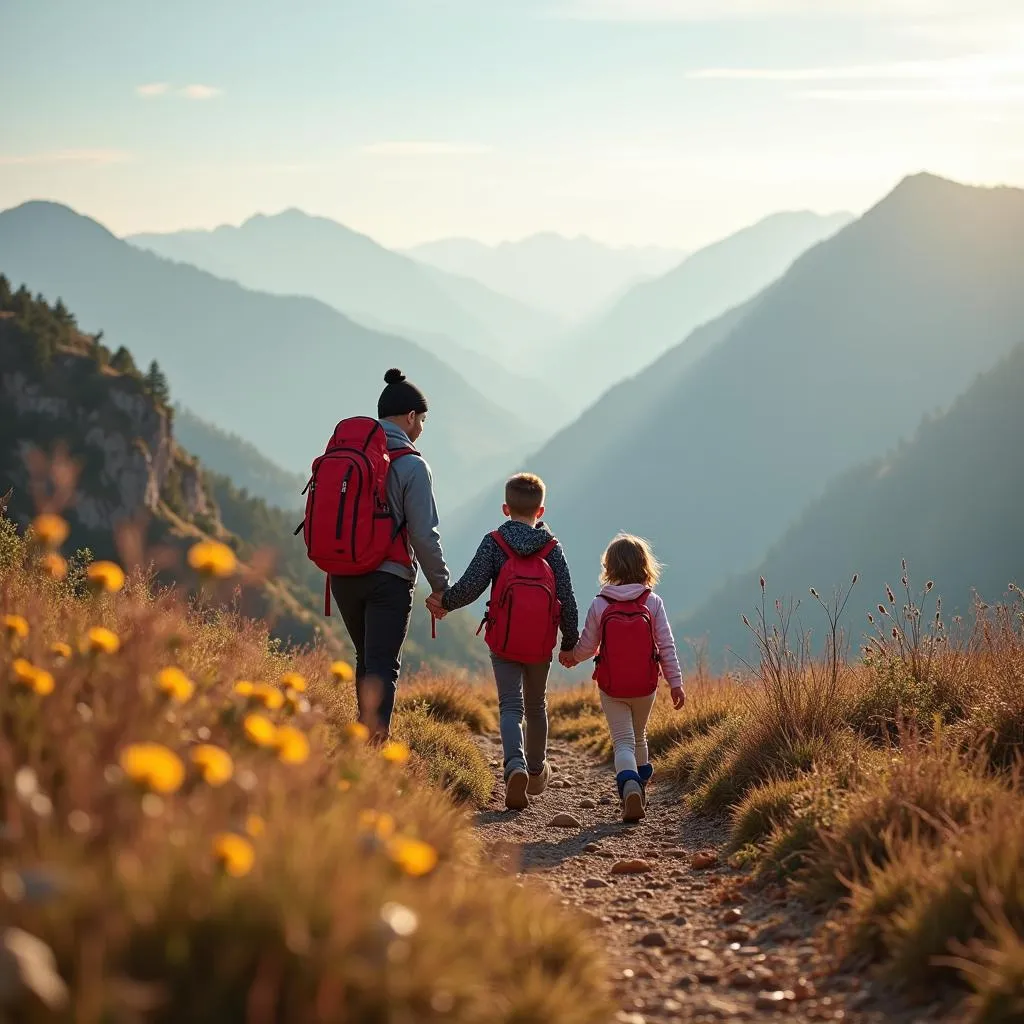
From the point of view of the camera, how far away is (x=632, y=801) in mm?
7172

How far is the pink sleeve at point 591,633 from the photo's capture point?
7457 millimetres

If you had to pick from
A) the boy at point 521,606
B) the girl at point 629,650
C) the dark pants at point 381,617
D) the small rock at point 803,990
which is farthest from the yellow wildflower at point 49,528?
the girl at point 629,650

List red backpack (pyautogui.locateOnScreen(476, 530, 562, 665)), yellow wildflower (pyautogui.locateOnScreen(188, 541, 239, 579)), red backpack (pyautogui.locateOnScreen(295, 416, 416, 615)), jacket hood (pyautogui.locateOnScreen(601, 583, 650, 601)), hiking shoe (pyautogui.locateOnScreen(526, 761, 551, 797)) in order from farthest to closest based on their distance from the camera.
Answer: hiking shoe (pyautogui.locateOnScreen(526, 761, 551, 797)) → jacket hood (pyautogui.locateOnScreen(601, 583, 650, 601)) → red backpack (pyautogui.locateOnScreen(476, 530, 562, 665)) → red backpack (pyautogui.locateOnScreen(295, 416, 416, 615)) → yellow wildflower (pyautogui.locateOnScreen(188, 541, 239, 579))

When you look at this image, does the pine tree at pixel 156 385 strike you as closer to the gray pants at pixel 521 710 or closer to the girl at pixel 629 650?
the gray pants at pixel 521 710

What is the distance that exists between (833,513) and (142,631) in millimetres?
201658

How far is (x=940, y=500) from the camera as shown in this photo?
181 meters

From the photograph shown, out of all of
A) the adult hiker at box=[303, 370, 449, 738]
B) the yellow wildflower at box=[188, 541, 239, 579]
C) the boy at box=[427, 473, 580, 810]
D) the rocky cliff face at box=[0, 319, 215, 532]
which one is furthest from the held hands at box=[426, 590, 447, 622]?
the rocky cliff face at box=[0, 319, 215, 532]

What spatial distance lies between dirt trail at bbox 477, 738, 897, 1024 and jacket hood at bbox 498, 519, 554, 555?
1.85m

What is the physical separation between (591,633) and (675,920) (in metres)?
2.64

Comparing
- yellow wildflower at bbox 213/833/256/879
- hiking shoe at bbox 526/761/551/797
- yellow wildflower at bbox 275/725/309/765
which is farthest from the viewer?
hiking shoe at bbox 526/761/551/797

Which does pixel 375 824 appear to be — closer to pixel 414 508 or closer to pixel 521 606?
pixel 414 508

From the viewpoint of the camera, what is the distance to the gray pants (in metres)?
7.45

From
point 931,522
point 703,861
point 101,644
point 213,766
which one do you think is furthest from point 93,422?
point 931,522

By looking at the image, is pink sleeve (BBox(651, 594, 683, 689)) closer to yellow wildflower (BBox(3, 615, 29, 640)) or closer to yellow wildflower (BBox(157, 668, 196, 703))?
yellow wildflower (BBox(3, 615, 29, 640))
